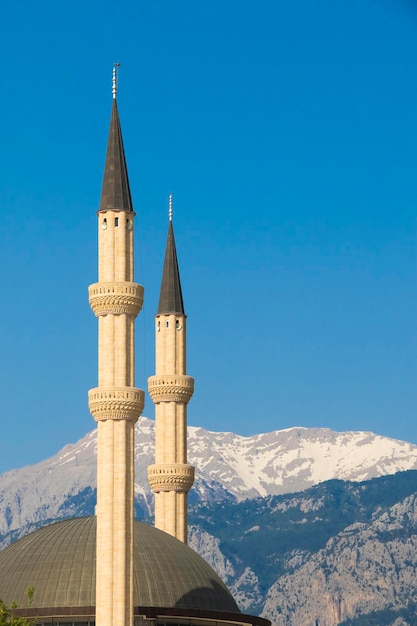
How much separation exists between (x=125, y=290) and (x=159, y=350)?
17.0m

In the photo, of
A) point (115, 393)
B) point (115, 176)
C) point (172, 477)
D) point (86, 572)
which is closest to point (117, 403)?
point (115, 393)

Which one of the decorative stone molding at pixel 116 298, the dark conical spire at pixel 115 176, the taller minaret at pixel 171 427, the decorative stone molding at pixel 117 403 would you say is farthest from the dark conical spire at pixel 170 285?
the decorative stone molding at pixel 117 403

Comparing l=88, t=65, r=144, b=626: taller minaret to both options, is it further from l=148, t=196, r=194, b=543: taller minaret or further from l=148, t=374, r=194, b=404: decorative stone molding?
l=148, t=196, r=194, b=543: taller minaret

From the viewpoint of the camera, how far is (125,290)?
73.1 m

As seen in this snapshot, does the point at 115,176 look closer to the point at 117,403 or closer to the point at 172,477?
the point at 117,403

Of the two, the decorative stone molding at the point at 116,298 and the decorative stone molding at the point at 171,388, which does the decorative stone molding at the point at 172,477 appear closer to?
the decorative stone molding at the point at 171,388

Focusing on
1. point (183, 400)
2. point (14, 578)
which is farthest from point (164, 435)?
point (14, 578)

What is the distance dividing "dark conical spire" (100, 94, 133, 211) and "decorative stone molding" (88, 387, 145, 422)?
8978 mm

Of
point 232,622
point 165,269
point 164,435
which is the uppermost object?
point 165,269

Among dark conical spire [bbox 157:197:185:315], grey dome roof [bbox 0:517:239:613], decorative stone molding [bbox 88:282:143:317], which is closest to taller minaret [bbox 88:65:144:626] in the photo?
decorative stone molding [bbox 88:282:143:317]

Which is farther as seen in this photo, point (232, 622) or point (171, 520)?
point (171, 520)

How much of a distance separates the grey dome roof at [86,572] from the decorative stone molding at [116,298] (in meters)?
11.3

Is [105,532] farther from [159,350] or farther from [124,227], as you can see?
[159,350]

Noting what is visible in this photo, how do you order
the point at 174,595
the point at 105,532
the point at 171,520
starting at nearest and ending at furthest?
the point at 105,532
the point at 174,595
the point at 171,520
